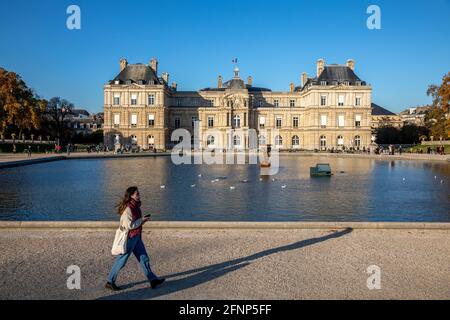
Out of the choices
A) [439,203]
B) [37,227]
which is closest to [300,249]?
[37,227]

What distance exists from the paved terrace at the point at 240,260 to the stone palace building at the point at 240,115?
65.1m

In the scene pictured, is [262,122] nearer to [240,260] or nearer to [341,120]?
[341,120]

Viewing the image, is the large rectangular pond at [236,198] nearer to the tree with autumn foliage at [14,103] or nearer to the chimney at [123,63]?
the tree with autumn foliage at [14,103]

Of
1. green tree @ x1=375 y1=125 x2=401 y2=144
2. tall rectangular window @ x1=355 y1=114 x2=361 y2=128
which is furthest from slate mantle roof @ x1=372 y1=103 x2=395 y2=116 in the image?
tall rectangular window @ x1=355 y1=114 x2=361 y2=128

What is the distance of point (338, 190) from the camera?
1944 cm

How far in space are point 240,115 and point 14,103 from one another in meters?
38.3

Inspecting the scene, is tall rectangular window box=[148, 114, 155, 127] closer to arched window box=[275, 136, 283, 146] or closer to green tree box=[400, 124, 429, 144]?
arched window box=[275, 136, 283, 146]

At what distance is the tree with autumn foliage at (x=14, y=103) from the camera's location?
54.3 meters

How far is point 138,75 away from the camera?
74.9 m

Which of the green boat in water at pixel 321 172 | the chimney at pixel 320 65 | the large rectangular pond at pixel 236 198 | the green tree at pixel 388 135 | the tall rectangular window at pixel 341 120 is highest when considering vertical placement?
the chimney at pixel 320 65

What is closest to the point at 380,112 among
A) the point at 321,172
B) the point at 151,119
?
the point at 151,119

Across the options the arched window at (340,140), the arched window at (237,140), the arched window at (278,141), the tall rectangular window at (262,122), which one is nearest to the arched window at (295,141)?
the arched window at (278,141)

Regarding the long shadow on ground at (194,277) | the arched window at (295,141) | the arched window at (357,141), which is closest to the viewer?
the long shadow on ground at (194,277)
